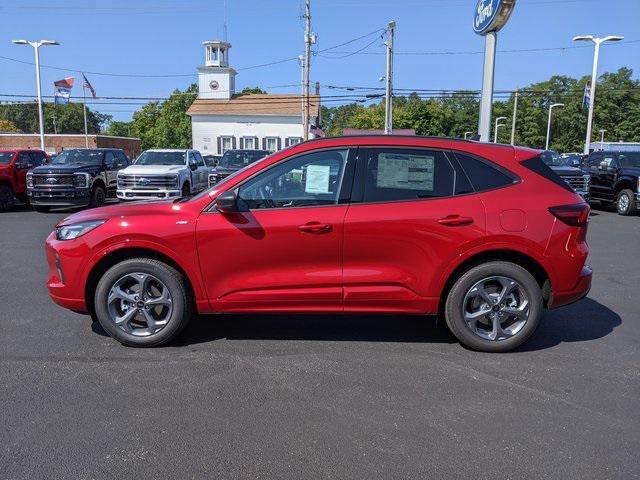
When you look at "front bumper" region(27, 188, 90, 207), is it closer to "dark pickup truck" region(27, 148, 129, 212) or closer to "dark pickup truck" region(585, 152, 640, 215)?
"dark pickup truck" region(27, 148, 129, 212)

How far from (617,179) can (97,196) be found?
639 inches

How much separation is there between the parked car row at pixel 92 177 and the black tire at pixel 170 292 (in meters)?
10.0

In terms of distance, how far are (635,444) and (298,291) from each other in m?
2.59

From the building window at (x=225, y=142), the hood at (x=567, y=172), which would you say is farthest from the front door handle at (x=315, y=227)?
the building window at (x=225, y=142)

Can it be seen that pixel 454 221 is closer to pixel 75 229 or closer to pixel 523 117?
pixel 75 229

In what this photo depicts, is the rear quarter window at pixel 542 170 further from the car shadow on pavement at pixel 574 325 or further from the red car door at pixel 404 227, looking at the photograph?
the car shadow on pavement at pixel 574 325

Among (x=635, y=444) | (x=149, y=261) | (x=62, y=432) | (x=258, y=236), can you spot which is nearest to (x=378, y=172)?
(x=258, y=236)

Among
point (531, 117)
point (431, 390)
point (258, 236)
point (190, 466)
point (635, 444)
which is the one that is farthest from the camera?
point (531, 117)

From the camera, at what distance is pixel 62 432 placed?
3301 millimetres

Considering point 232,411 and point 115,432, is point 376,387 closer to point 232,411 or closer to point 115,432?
point 232,411

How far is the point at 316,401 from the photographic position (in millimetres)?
3744

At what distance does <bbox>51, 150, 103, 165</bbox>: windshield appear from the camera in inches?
661

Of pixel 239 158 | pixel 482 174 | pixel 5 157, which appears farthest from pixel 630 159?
pixel 5 157

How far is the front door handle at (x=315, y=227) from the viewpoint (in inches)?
173
